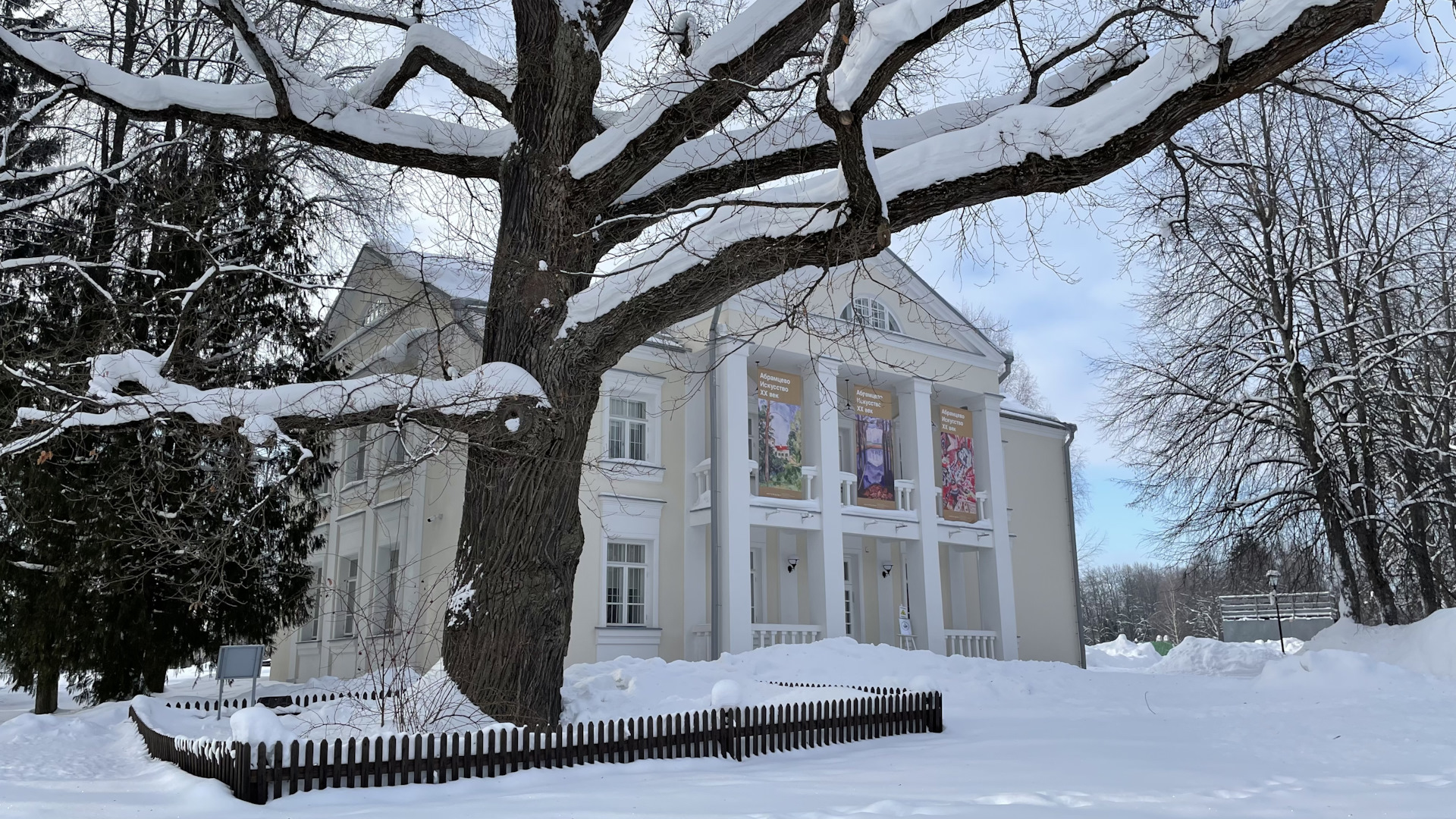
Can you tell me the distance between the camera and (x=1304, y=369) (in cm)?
2005

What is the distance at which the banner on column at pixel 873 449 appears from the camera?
69.4 feet

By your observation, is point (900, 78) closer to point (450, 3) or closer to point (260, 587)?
point (450, 3)

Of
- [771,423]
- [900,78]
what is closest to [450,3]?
[900,78]

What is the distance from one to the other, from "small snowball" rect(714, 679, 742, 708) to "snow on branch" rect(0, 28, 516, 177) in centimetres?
558

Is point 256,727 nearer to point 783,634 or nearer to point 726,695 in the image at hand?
point 726,695

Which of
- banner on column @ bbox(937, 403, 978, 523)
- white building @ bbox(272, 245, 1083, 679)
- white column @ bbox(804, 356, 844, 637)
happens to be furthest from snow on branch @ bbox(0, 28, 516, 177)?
banner on column @ bbox(937, 403, 978, 523)

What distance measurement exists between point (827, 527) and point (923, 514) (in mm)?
3008

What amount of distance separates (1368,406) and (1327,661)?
6.75 meters

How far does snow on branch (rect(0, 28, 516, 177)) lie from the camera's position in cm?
864

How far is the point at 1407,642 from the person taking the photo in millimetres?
16859

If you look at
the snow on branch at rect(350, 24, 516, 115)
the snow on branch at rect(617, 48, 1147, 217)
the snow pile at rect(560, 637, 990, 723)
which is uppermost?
the snow on branch at rect(350, 24, 516, 115)

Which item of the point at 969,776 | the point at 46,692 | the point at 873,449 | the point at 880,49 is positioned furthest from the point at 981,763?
the point at 46,692

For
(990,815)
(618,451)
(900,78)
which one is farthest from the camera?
(618,451)

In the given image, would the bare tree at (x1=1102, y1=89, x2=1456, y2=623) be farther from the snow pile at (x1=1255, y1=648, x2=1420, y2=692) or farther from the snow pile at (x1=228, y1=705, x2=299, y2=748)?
the snow pile at (x1=228, y1=705, x2=299, y2=748)
